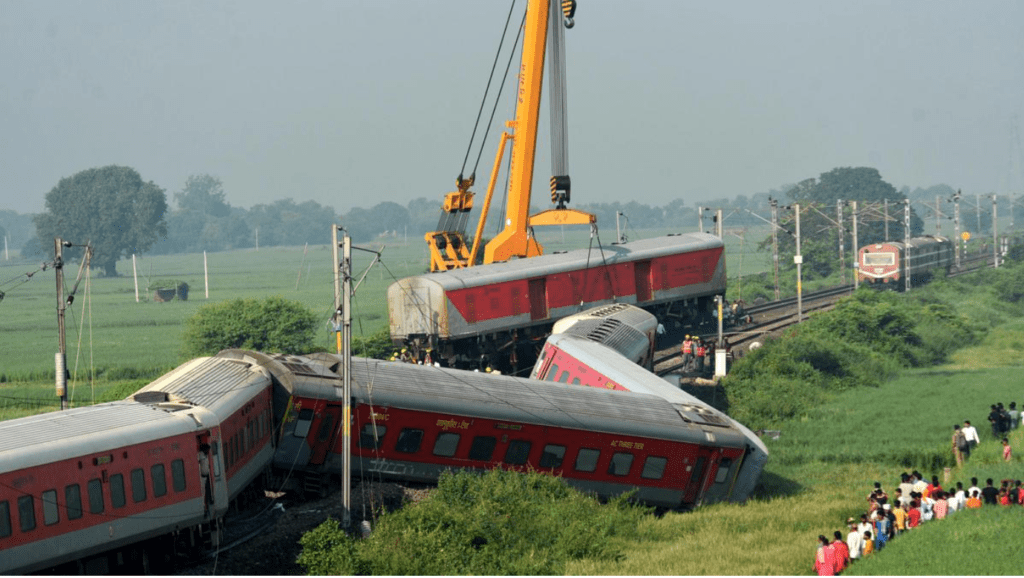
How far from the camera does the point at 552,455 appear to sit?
28938mm

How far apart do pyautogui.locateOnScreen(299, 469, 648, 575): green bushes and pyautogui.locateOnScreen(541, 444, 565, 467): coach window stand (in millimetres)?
607

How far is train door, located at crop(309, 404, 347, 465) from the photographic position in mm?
27484

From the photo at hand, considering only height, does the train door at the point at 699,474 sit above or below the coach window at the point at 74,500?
below

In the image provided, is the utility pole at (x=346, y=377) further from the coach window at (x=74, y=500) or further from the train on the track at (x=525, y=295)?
the train on the track at (x=525, y=295)

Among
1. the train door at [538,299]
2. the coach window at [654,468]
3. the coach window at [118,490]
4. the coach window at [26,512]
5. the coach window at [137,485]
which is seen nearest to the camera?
the coach window at [26,512]

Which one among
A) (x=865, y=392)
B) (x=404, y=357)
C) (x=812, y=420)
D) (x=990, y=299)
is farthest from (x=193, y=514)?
(x=990, y=299)

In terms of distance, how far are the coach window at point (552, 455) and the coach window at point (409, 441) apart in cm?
290

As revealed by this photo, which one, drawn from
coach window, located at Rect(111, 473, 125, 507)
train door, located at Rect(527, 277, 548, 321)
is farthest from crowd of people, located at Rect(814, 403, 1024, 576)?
train door, located at Rect(527, 277, 548, 321)

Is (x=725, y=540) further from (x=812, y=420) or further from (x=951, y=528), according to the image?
(x=812, y=420)

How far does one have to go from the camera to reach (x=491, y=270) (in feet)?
169

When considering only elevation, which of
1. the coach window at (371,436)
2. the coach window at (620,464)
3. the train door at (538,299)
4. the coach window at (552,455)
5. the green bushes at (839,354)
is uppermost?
the train door at (538,299)

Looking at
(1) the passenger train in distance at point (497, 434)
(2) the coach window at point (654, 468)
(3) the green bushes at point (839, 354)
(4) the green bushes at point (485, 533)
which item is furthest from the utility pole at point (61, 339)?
(3) the green bushes at point (839, 354)

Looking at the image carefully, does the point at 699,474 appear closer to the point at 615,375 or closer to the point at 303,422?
the point at 615,375

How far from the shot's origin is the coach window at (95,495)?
21609 millimetres
